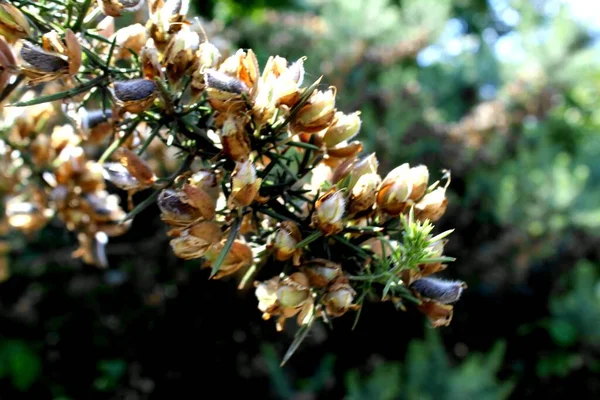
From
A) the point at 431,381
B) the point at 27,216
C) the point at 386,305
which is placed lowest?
the point at 431,381

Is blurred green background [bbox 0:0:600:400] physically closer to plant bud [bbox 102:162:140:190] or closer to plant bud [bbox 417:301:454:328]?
plant bud [bbox 102:162:140:190]

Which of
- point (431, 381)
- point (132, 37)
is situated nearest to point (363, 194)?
point (132, 37)

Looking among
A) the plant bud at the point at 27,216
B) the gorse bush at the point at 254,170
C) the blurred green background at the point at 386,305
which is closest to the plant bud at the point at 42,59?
the gorse bush at the point at 254,170

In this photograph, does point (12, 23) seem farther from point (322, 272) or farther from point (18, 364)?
point (18, 364)

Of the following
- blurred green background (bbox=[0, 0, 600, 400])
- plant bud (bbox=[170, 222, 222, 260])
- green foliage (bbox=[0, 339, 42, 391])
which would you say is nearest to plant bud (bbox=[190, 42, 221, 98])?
plant bud (bbox=[170, 222, 222, 260])

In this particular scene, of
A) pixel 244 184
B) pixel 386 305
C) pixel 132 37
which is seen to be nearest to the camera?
pixel 244 184

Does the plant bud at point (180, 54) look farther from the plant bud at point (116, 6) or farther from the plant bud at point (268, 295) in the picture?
the plant bud at point (268, 295)

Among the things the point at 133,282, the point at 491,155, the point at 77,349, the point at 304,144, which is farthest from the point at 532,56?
the point at 304,144

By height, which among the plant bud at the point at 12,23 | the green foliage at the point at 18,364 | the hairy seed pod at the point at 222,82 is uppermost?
the plant bud at the point at 12,23
